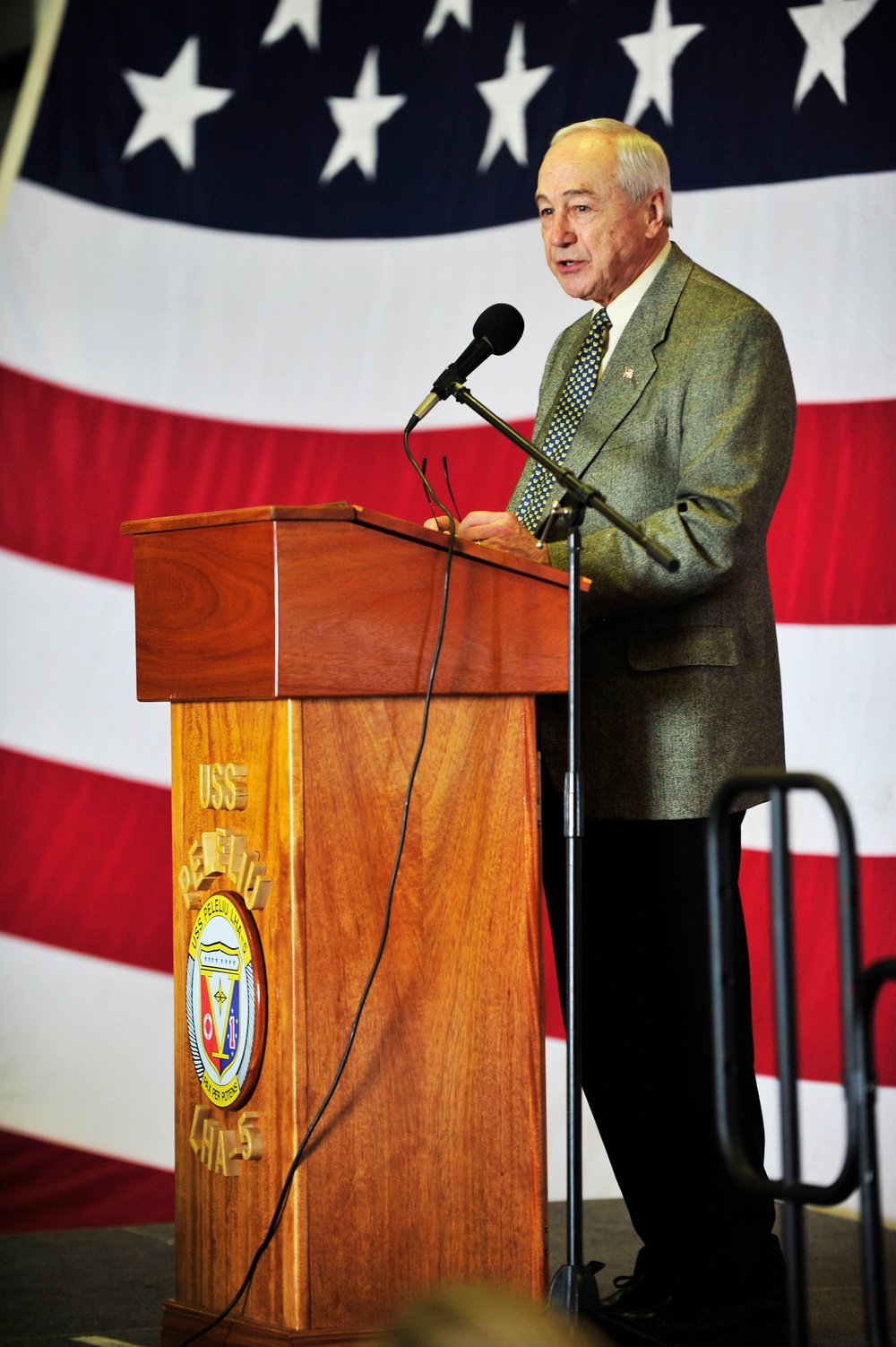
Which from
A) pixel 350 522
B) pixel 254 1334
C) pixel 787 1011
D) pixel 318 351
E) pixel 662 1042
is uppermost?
pixel 318 351

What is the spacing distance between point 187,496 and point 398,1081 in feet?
6.13

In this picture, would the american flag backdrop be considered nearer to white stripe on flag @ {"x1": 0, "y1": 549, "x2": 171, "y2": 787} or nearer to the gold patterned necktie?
white stripe on flag @ {"x1": 0, "y1": 549, "x2": 171, "y2": 787}

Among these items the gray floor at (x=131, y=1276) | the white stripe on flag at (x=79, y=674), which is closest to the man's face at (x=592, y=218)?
the white stripe on flag at (x=79, y=674)

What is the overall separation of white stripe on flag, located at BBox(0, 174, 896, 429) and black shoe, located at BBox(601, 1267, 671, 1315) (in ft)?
5.82

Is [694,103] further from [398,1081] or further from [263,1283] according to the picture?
[263,1283]

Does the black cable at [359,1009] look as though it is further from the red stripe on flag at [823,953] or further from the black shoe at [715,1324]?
the red stripe on flag at [823,953]

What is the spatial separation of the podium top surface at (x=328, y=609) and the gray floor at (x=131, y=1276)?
0.98 m

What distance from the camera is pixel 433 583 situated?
1.55 metres

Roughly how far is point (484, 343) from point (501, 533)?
0.23 metres

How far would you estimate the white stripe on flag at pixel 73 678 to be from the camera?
3018mm

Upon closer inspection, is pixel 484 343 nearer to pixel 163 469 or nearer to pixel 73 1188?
pixel 163 469

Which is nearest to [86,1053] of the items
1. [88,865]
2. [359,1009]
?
[88,865]

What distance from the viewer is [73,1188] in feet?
9.48

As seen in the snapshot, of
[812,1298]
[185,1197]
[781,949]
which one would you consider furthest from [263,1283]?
[812,1298]
